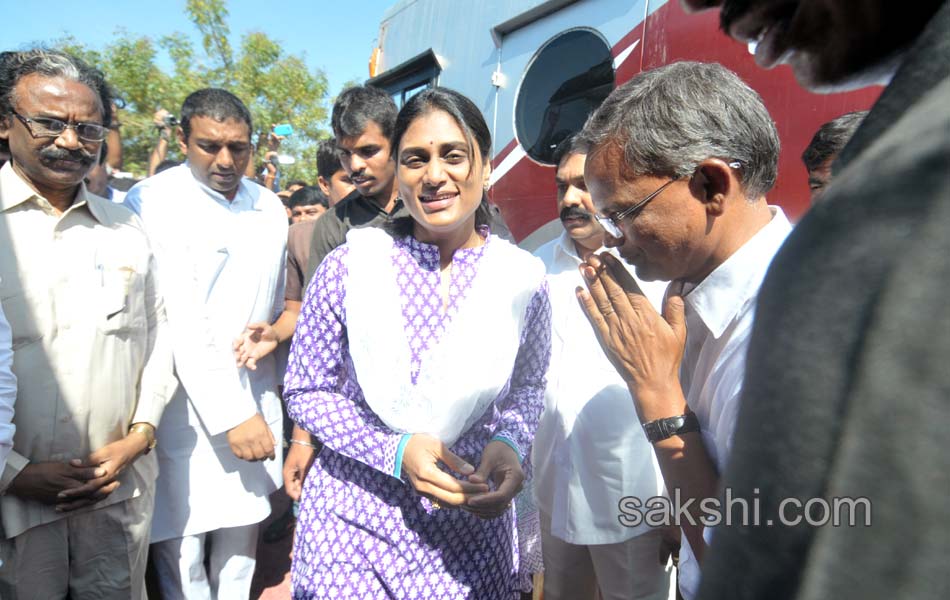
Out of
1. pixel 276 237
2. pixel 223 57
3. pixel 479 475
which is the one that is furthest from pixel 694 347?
pixel 223 57

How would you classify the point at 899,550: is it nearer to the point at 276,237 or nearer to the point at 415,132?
the point at 415,132

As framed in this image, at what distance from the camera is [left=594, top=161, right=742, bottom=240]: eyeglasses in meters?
1.17

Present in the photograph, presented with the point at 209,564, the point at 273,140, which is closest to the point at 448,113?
the point at 209,564

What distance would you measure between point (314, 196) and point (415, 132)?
12.7ft

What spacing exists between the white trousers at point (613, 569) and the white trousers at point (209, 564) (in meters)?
1.31

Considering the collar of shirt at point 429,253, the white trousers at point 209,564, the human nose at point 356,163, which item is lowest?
the white trousers at point 209,564

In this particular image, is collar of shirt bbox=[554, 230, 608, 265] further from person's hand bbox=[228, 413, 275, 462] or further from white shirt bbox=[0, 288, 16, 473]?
white shirt bbox=[0, 288, 16, 473]

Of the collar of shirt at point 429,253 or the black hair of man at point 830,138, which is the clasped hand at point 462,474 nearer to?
the collar of shirt at point 429,253

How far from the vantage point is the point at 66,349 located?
67.9 inches

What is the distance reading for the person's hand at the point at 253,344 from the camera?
2348 mm

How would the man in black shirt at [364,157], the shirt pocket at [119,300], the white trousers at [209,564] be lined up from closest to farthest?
the shirt pocket at [119,300], the white trousers at [209,564], the man in black shirt at [364,157]

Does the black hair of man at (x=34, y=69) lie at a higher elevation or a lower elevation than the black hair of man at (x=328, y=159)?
higher

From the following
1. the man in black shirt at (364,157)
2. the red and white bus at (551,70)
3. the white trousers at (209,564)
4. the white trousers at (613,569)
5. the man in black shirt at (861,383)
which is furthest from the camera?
the man in black shirt at (364,157)

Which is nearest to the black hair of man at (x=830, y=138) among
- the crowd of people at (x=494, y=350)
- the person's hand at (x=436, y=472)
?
the crowd of people at (x=494, y=350)
